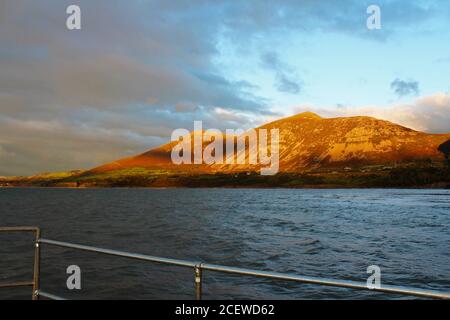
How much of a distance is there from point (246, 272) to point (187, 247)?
103 feet

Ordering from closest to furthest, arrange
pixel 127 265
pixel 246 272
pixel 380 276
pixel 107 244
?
pixel 246 272, pixel 380 276, pixel 127 265, pixel 107 244

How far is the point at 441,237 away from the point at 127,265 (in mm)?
28801

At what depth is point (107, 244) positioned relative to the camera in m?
37.7

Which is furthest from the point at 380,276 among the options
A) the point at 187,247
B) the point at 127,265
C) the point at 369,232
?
the point at 369,232

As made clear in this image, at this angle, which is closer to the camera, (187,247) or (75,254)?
(75,254)

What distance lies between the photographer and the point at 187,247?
3525 centimetres
